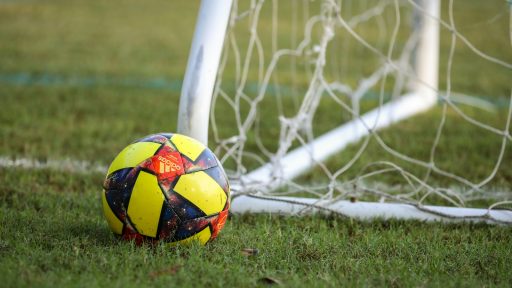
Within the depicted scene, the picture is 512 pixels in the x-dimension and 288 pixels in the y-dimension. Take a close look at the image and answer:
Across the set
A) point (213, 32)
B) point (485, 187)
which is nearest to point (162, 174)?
point (213, 32)

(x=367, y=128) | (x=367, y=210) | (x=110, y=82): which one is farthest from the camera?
(x=110, y=82)

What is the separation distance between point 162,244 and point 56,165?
174 cm

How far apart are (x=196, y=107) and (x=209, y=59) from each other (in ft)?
0.74

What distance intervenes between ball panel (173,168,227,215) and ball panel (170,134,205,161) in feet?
0.27

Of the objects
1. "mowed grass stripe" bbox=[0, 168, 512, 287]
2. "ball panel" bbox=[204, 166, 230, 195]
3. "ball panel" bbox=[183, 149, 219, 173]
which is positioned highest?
"ball panel" bbox=[183, 149, 219, 173]

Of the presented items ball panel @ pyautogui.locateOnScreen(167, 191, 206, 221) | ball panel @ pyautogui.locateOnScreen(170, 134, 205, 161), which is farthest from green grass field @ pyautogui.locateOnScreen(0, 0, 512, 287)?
ball panel @ pyautogui.locateOnScreen(170, 134, 205, 161)

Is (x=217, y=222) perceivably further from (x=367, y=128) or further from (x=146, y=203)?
(x=367, y=128)

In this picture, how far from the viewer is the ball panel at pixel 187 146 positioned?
258cm


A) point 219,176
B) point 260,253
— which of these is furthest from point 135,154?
point 260,253

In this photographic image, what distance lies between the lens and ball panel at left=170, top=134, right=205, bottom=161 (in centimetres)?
258

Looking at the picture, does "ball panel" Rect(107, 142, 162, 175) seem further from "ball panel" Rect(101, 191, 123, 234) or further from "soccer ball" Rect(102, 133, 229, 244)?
"ball panel" Rect(101, 191, 123, 234)

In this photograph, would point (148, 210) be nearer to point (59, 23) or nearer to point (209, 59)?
point (209, 59)

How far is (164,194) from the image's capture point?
247cm

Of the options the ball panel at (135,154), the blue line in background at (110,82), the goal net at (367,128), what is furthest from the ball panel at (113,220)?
the blue line in background at (110,82)
